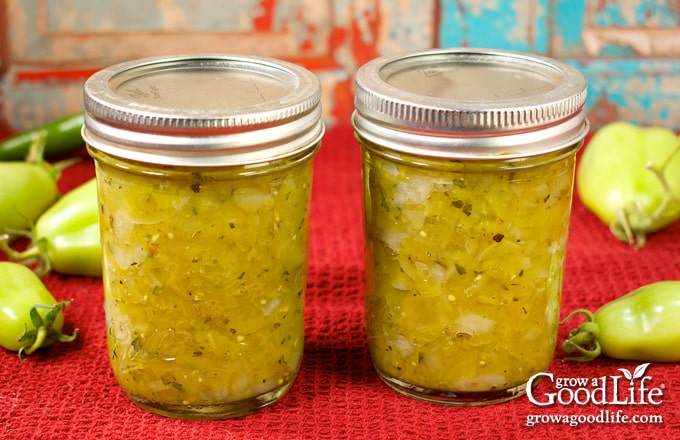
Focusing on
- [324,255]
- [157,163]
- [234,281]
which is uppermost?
[157,163]

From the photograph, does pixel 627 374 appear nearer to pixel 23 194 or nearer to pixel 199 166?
pixel 199 166

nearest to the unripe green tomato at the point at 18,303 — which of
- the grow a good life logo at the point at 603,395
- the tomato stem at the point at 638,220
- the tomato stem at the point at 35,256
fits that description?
the tomato stem at the point at 35,256

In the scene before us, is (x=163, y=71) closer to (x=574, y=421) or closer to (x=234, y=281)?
(x=234, y=281)

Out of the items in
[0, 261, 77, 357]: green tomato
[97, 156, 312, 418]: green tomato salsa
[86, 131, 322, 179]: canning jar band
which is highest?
[86, 131, 322, 179]: canning jar band

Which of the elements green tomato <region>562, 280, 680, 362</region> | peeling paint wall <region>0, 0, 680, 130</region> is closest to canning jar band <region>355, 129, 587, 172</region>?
green tomato <region>562, 280, 680, 362</region>

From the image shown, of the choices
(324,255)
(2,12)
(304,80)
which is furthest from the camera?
(2,12)

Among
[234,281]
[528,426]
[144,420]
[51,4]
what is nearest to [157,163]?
[234,281]

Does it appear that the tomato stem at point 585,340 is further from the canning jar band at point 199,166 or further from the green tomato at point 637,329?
the canning jar band at point 199,166

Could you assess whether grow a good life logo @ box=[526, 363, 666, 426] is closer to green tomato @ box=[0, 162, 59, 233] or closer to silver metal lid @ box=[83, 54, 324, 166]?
silver metal lid @ box=[83, 54, 324, 166]
